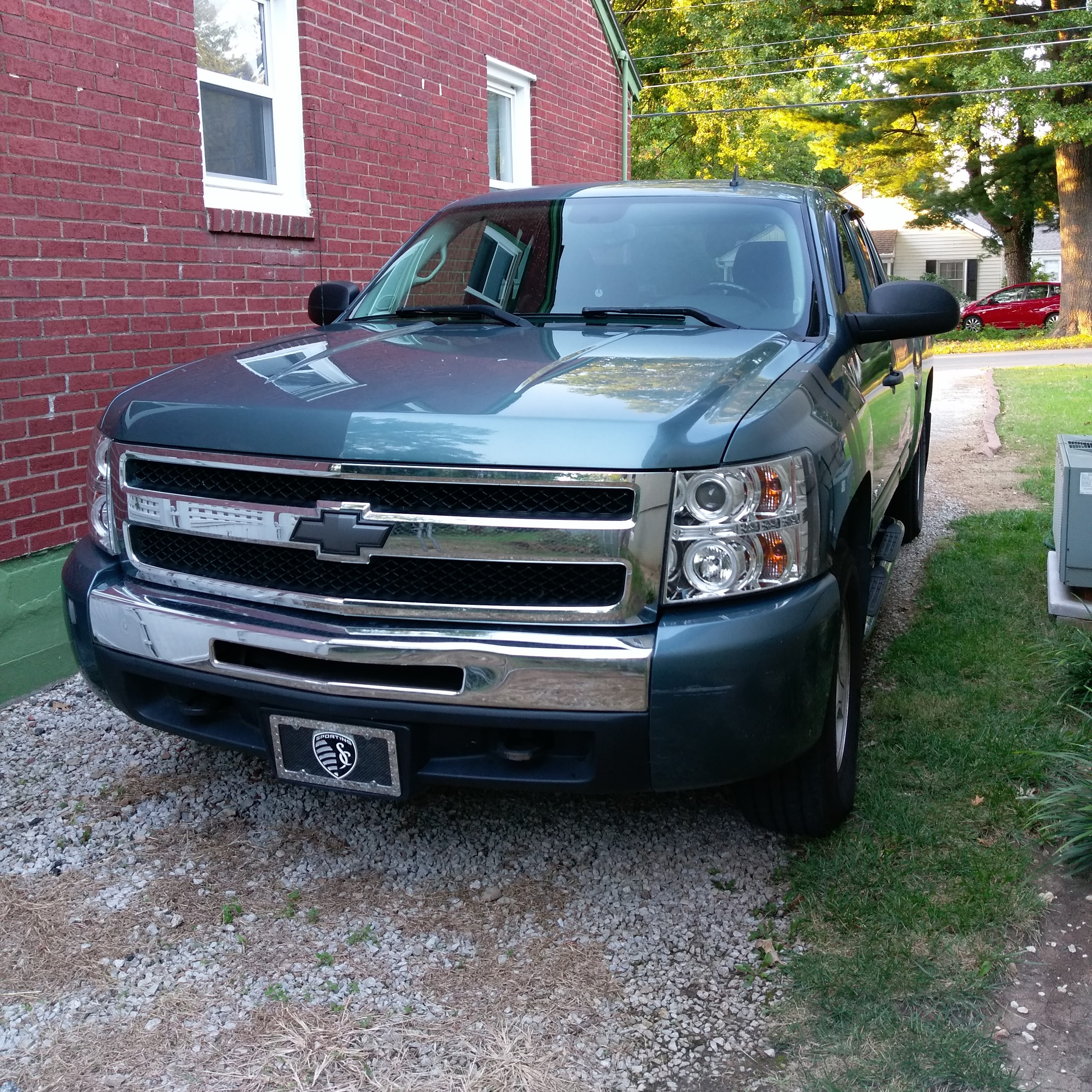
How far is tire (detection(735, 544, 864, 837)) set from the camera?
9.68ft

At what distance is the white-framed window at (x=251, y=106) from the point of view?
5.79m

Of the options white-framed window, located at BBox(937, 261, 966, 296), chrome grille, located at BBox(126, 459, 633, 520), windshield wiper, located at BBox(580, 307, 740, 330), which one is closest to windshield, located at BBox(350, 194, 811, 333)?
windshield wiper, located at BBox(580, 307, 740, 330)

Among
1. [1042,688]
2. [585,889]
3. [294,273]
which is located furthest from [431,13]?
[585,889]

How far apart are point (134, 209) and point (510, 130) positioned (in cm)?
520

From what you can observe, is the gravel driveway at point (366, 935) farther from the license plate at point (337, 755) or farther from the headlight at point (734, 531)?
the headlight at point (734, 531)

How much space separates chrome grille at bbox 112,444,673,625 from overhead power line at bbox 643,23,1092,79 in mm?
26151

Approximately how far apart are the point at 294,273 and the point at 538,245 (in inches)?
99.5

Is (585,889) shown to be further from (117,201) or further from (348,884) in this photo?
(117,201)

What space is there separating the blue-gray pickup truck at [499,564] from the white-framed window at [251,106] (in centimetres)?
299

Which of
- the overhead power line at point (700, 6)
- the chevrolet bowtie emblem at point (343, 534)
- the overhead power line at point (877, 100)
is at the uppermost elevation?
the overhead power line at point (700, 6)

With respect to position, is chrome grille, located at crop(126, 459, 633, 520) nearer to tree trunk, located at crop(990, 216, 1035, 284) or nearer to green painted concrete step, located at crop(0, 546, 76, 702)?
green painted concrete step, located at crop(0, 546, 76, 702)

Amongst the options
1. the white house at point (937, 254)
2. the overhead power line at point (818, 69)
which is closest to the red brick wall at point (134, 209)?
the overhead power line at point (818, 69)

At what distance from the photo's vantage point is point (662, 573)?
2.50 m

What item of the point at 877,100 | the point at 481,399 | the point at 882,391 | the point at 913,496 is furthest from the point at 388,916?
the point at 877,100
